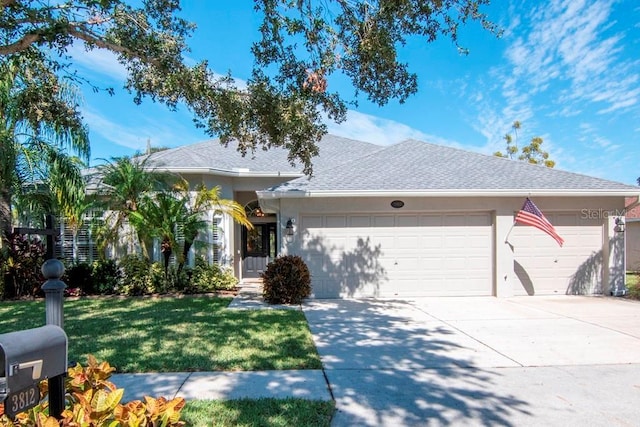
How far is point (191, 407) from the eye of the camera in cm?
385

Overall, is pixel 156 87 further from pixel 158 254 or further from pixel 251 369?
pixel 158 254

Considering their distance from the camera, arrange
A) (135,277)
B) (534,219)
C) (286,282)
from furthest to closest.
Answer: (135,277) → (534,219) → (286,282)

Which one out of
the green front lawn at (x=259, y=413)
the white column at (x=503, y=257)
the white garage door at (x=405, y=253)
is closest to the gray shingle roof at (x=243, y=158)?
the white garage door at (x=405, y=253)

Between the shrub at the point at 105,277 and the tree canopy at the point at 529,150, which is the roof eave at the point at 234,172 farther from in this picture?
the tree canopy at the point at 529,150

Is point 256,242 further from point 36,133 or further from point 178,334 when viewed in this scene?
point 178,334

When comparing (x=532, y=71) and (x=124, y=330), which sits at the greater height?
(x=532, y=71)

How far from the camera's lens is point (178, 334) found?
268 inches

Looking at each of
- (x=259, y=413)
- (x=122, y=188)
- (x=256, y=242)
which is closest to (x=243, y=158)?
(x=256, y=242)

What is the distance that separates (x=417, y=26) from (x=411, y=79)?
77cm

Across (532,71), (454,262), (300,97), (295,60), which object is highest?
(532,71)

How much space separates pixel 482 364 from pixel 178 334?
4.86m

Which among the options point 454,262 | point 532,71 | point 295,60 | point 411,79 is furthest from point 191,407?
point 532,71

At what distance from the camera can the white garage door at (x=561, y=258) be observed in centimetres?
1115

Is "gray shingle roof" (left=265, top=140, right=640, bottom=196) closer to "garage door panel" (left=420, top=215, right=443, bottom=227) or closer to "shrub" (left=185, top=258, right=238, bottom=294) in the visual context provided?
"garage door panel" (left=420, top=215, right=443, bottom=227)
